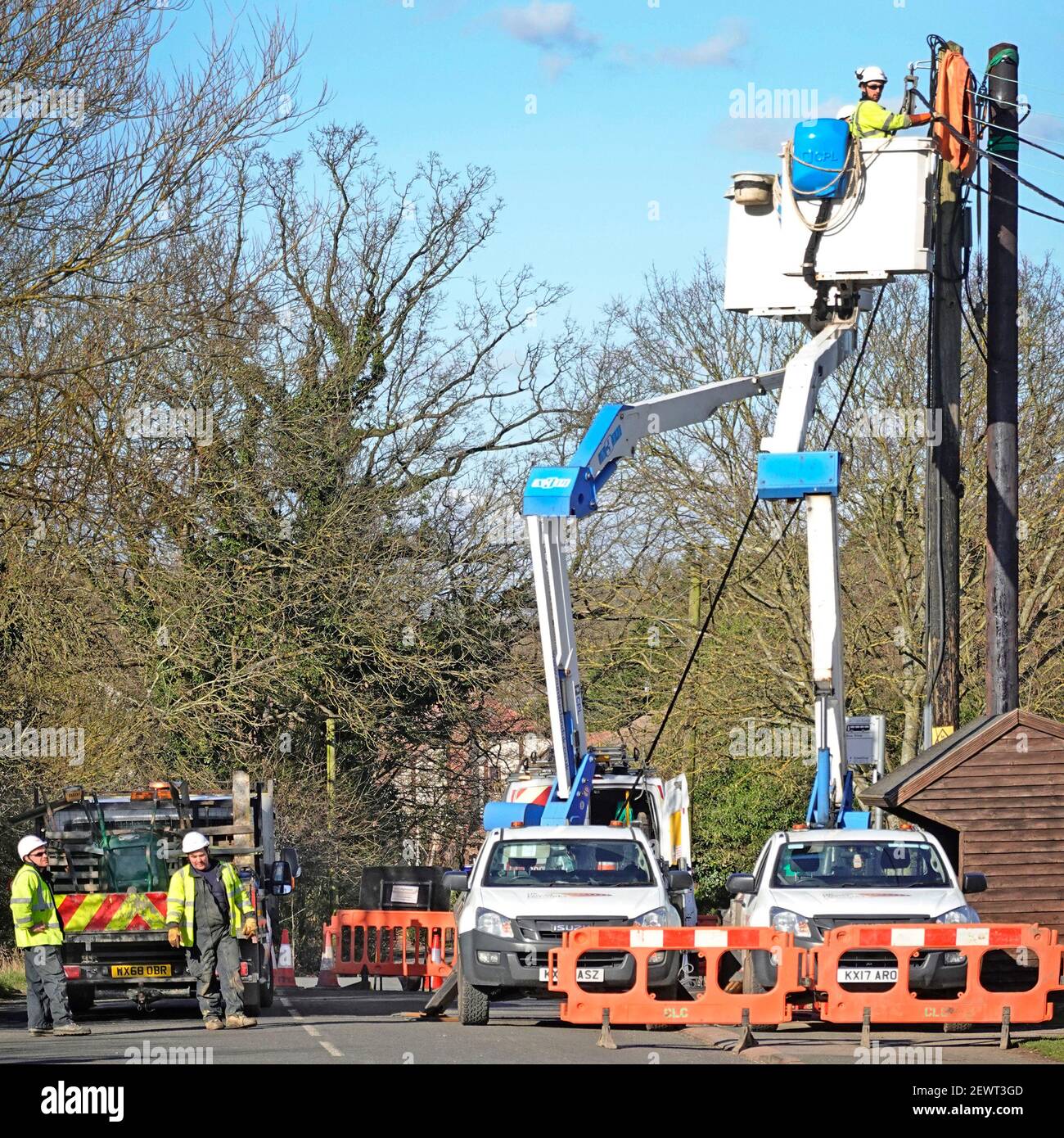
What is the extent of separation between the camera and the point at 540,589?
1695 cm

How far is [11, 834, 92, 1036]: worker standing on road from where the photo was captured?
51.6ft

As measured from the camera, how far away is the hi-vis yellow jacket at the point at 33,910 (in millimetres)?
15734

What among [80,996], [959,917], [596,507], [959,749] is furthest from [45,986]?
[959,749]

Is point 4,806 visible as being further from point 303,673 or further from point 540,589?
point 540,589

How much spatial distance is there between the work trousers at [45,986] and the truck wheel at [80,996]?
6.77 feet

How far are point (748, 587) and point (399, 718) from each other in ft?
24.9

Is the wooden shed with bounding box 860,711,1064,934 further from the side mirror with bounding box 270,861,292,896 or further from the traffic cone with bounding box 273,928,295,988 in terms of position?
the traffic cone with bounding box 273,928,295,988

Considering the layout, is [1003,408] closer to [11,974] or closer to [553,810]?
[553,810]

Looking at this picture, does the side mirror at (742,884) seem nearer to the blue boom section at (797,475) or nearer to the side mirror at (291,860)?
the blue boom section at (797,475)

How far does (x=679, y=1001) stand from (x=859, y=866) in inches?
119

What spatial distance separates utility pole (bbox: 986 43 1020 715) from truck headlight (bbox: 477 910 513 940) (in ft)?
21.4

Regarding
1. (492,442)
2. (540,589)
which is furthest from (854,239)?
(492,442)

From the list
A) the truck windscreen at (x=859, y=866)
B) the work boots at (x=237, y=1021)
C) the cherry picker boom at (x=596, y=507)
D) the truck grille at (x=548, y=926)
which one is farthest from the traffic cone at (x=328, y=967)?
the truck grille at (x=548, y=926)

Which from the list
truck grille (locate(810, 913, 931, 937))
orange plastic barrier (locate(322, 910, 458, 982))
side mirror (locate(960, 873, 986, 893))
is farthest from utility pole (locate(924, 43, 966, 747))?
orange plastic barrier (locate(322, 910, 458, 982))
